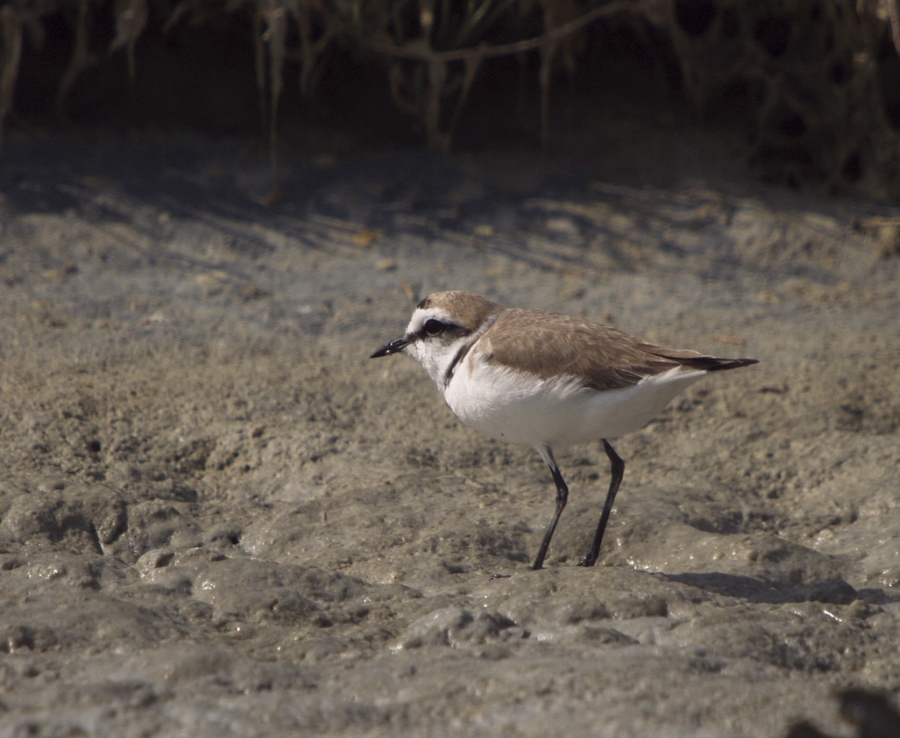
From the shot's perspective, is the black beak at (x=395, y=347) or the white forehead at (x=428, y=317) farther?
the black beak at (x=395, y=347)

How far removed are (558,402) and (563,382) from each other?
0.07 m

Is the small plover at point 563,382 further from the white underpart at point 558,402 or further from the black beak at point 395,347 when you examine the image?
the black beak at point 395,347

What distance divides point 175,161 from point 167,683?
5095 mm

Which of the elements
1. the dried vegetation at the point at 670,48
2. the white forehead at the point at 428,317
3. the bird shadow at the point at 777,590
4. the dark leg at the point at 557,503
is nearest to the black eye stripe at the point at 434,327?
the white forehead at the point at 428,317

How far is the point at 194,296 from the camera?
5.95m

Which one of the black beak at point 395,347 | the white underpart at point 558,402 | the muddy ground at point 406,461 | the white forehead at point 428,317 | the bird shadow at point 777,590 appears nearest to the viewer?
the muddy ground at point 406,461

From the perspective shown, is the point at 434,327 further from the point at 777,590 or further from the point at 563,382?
the point at 777,590

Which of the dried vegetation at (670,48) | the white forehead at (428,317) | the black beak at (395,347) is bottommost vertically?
the black beak at (395,347)

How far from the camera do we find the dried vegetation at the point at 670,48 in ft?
22.1

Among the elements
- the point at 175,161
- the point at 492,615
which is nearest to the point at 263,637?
the point at 492,615

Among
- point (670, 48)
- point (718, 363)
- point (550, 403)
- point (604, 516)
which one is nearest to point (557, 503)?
point (604, 516)

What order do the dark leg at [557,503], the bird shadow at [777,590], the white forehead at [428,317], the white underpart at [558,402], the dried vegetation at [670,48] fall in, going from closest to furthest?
the bird shadow at [777,590], the white underpart at [558,402], the dark leg at [557,503], the white forehead at [428,317], the dried vegetation at [670,48]

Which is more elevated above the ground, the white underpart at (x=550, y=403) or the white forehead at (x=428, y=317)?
the white forehead at (x=428, y=317)

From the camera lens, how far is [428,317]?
395cm
